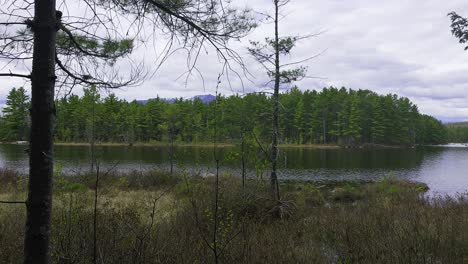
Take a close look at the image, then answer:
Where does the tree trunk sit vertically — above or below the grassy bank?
above

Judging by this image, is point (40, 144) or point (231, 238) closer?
point (40, 144)

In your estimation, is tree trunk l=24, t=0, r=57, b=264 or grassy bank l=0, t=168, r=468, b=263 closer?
tree trunk l=24, t=0, r=57, b=264

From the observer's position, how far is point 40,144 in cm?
205

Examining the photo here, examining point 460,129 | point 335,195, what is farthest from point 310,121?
point 460,129

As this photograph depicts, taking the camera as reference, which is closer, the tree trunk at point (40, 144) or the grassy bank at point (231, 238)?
the tree trunk at point (40, 144)

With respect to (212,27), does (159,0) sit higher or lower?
higher

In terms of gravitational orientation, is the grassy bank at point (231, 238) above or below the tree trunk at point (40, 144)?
below

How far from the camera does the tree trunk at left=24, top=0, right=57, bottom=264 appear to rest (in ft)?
6.76

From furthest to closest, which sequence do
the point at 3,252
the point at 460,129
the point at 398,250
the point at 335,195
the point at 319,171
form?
the point at 460,129 → the point at 319,171 → the point at 335,195 → the point at 398,250 → the point at 3,252

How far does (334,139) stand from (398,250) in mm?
79513

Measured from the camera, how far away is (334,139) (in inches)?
3219

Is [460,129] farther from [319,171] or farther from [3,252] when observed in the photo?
[3,252]

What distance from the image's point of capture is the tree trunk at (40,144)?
206 cm

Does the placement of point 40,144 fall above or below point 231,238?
above
